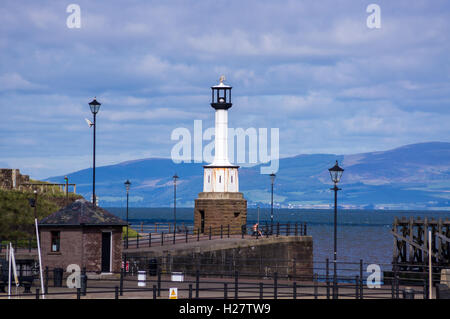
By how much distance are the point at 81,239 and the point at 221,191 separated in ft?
90.8

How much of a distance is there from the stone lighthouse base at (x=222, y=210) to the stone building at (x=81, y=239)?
25.4m

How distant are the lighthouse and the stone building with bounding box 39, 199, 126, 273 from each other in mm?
25462

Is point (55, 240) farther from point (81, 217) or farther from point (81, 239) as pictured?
point (81, 217)

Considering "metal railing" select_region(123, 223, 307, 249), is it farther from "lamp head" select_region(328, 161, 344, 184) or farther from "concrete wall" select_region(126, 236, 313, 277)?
"lamp head" select_region(328, 161, 344, 184)

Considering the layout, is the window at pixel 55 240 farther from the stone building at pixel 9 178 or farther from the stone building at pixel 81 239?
the stone building at pixel 9 178

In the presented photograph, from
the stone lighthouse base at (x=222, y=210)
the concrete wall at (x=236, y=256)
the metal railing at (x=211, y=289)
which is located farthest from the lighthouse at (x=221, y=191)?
the metal railing at (x=211, y=289)

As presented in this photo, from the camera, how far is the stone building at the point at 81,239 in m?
36.9

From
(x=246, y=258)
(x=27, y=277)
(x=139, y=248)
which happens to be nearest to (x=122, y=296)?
(x=27, y=277)

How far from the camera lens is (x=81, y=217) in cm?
3709

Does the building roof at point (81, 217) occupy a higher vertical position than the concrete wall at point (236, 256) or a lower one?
higher

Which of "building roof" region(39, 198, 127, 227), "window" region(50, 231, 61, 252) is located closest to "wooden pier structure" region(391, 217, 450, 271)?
"building roof" region(39, 198, 127, 227)

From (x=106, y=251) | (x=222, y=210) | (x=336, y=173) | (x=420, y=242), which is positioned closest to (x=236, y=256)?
(x=420, y=242)

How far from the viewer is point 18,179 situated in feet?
227
